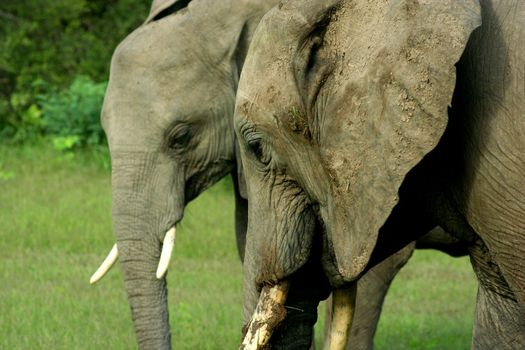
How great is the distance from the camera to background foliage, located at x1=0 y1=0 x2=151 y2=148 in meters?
14.9

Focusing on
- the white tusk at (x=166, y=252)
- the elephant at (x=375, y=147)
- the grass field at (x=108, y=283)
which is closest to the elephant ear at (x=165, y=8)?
the white tusk at (x=166, y=252)

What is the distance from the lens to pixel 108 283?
9430mm

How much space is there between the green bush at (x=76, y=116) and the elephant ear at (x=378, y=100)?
10649 millimetres

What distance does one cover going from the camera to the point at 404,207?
4.05 m

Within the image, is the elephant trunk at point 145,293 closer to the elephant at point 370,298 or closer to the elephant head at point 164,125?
the elephant head at point 164,125

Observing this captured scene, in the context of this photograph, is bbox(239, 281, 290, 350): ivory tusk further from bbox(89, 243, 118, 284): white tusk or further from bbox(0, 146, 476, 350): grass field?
bbox(0, 146, 476, 350): grass field

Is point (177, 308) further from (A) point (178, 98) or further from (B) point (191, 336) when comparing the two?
(A) point (178, 98)

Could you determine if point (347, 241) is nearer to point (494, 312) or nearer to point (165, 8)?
point (494, 312)

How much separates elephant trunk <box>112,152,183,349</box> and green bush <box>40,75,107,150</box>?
7.99m

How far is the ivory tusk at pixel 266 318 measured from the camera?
4090 mm

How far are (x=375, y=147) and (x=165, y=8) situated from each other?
312 centimetres

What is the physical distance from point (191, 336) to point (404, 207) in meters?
3.81

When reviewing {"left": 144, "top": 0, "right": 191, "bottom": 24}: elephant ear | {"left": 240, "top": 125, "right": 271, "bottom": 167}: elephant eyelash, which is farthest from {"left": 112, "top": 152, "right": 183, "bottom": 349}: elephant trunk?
{"left": 240, "top": 125, "right": 271, "bottom": 167}: elephant eyelash

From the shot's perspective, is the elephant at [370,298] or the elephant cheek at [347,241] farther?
the elephant at [370,298]
